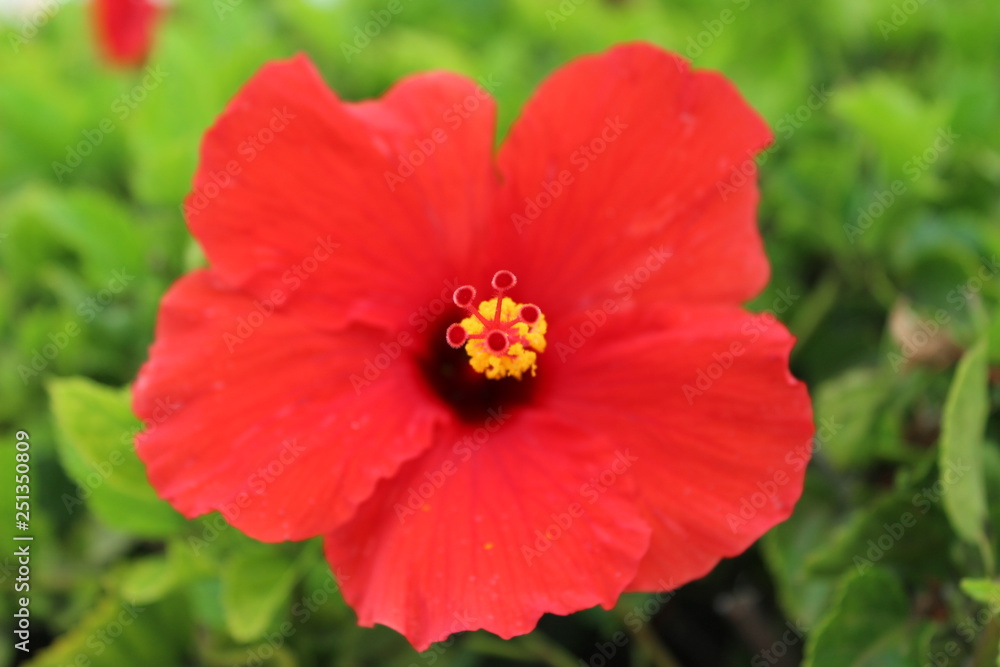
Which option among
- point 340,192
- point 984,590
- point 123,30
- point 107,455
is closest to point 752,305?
point 984,590

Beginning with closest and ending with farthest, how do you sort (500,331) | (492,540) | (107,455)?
(492,540), (500,331), (107,455)

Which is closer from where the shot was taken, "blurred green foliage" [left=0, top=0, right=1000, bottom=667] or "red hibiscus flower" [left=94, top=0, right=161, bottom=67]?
"blurred green foliage" [left=0, top=0, right=1000, bottom=667]

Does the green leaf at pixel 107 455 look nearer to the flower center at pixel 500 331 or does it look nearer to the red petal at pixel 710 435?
the flower center at pixel 500 331

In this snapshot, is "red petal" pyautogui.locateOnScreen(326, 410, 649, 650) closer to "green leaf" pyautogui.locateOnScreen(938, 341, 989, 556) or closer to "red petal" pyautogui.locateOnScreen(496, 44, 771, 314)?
"red petal" pyautogui.locateOnScreen(496, 44, 771, 314)

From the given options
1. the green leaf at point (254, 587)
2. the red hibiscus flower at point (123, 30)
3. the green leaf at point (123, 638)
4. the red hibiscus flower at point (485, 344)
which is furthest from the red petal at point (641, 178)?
the red hibiscus flower at point (123, 30)

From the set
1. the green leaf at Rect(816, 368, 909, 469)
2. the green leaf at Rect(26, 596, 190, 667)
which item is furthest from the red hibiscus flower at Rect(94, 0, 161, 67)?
the green leaf at Rect(816, 368, 909, 469)

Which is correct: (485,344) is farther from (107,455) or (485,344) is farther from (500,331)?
(107,455)
